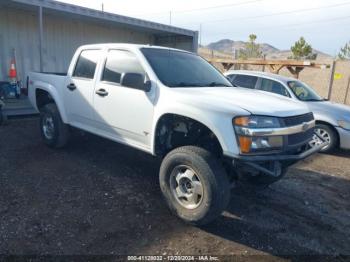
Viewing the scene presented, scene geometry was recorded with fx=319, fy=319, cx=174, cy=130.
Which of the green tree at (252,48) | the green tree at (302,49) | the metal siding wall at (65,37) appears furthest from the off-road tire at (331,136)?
the green tree at (252,48)

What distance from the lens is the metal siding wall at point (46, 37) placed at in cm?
1054

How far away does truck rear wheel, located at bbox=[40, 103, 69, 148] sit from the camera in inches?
223

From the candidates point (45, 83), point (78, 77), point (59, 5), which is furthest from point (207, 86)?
point (59, 5)

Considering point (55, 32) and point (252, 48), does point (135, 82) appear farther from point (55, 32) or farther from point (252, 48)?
point (252, 48)

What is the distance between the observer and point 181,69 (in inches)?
173

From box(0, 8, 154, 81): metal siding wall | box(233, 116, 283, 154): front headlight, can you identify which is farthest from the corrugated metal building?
box(233, 116, 283, 154): front headlight

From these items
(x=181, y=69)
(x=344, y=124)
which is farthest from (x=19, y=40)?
(x=344, y=124)

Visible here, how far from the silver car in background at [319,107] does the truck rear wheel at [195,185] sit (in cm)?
365

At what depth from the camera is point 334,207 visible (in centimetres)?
426

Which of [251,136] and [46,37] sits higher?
[46,37]

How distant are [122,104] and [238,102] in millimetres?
1626

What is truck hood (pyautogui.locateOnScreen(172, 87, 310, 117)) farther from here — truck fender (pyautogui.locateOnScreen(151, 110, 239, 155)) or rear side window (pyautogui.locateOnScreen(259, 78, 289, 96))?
rear side window (pyautogui.locateOnScreen(259, 78, 289, 96))

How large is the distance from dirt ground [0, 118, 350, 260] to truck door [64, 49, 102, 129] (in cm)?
79

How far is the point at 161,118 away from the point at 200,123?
1.71 feet
